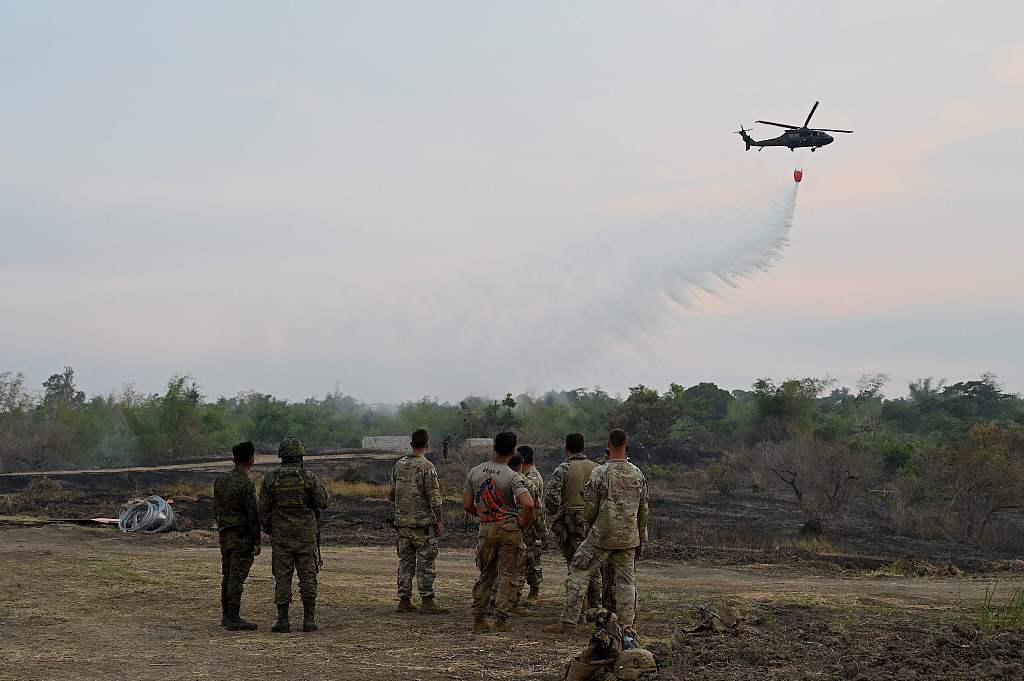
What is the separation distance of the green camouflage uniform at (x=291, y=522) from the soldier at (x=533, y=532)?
8.88 ft

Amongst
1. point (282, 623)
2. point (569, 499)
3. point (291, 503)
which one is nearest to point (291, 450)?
point (291, 503)

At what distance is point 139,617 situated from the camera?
1247cm

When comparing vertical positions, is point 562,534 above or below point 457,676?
above

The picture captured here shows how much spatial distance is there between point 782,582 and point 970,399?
2388 inches

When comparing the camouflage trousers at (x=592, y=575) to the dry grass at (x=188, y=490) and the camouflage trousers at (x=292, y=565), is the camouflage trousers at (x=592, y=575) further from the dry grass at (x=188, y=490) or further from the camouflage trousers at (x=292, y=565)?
the dry grass at (x=188, y=490)

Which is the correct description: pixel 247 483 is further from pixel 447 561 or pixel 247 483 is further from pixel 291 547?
pixel 447 561

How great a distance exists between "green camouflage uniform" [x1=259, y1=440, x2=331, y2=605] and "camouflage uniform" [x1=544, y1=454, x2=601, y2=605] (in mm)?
2825

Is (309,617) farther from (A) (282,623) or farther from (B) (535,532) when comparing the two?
(B) (535,532)

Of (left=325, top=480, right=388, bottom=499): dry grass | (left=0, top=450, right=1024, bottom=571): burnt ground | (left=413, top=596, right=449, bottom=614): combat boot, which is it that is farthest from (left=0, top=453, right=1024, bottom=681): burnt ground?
(left=325, top=480, right=388, bottom=499): dry grass

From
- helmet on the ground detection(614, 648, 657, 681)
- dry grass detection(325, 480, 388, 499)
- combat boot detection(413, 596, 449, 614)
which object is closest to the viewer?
helmet on the ground detection(614, 648, 657, 681)

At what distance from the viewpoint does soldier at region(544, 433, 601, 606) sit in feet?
40.5

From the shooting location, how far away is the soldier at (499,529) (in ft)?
36.5

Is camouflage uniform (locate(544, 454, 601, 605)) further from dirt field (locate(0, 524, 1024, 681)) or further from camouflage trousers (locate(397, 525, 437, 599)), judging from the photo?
camouflage trousers (locate(397, 525, 437, 599))

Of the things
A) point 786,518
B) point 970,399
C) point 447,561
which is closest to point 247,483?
point 447,561
